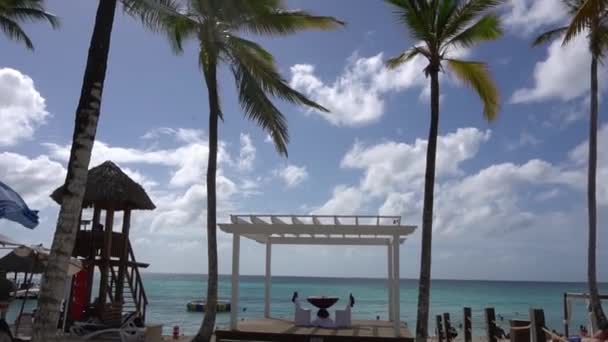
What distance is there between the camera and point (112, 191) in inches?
637

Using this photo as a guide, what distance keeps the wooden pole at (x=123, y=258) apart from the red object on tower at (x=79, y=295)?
1.02 metres

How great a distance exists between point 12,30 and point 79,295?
25.5ft

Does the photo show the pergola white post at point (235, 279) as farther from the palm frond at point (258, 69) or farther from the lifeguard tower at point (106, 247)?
the lifeguard tower at point (106, 247)

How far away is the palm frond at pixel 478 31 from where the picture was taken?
10344 millimetres

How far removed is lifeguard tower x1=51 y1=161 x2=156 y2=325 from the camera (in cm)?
1596

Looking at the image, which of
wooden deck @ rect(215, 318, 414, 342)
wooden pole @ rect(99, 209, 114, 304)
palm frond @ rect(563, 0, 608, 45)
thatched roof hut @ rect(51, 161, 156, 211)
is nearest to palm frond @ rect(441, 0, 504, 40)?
palm frond @ rect(563, 0, 608, 45)

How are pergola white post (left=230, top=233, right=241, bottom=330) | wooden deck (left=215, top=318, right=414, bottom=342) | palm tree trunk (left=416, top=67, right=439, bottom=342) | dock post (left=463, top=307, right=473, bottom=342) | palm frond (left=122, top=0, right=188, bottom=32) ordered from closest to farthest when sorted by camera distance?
palm frond (left=122, top=0, right=188, bottom=32)
palm tree trunk (left=416, top=67, right=439, bottom=342)
wooden deck (left=215, top=318, right=414, bottom=342)
pergola white post (left=230, top=233, right=241, bottom=330)
dock post (left=463, top=307, right=473, bottom=342)

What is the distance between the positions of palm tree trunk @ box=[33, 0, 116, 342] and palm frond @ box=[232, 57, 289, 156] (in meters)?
5.15

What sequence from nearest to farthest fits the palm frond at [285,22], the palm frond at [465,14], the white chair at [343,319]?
the palm frond at [465,14] → the palm frond at [285,22] → the white chair at [343,319]

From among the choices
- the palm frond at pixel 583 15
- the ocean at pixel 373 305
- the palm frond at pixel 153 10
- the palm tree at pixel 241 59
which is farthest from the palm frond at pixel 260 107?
the ocean at pixel 373 305

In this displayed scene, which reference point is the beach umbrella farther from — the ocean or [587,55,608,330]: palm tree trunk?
the ocean

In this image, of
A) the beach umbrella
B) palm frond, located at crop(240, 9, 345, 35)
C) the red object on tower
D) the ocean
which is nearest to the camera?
the beach umbrella

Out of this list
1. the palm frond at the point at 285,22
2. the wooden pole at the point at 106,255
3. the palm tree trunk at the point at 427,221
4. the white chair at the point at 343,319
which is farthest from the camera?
the wooden pole at the point at 106,255

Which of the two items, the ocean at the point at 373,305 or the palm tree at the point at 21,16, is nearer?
the palm tree at the point at 21,16
